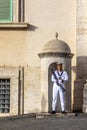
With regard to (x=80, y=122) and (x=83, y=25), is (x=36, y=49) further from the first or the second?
(x=80, y=122)

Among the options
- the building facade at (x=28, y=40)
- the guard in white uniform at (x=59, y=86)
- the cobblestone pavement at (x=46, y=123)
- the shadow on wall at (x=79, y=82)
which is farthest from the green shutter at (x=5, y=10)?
the cobblestone pavement at (x=46, y=123)

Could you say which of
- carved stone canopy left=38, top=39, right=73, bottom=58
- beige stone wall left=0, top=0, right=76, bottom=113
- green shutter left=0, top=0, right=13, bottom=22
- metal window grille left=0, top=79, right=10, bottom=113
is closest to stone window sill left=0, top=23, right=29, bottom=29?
beige stone wall left=0, top=0, right=76, bottom=113

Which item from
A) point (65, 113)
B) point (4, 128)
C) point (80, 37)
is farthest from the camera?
point (80, 37)

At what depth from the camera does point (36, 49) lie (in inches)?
867

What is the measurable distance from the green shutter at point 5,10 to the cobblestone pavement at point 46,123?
4620mm

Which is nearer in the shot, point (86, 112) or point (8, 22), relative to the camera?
point (86, 112)

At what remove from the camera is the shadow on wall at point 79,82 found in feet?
70.1

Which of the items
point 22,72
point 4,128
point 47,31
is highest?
point 47,31

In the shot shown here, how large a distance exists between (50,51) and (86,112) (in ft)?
7.37

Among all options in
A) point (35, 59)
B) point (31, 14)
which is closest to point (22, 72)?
point (35, 59)

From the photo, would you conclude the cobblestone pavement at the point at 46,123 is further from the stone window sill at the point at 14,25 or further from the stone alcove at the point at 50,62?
the stone window sill at the point at 14,25

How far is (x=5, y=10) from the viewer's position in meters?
22.3

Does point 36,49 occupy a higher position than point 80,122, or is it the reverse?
point 36,49

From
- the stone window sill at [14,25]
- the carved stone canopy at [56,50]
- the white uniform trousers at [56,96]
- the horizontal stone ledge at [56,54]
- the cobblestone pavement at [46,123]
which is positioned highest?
the stone window sill at [14,25]
